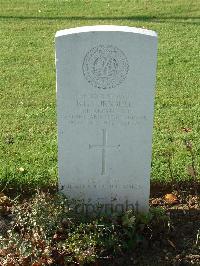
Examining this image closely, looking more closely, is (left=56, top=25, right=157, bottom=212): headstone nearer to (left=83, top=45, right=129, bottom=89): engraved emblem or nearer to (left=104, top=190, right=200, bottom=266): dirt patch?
(left=83, top=45, right=129, bottom=89): engraved emblem

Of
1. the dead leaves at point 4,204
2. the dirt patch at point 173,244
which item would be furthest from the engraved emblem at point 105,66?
the dead leaves at point 4,204

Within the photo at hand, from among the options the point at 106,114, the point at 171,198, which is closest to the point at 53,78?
the point at 171,198

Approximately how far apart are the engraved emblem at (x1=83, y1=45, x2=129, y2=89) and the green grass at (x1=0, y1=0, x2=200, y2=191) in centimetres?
133

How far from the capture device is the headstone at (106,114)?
12.7 feet

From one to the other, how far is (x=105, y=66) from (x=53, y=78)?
3749 mm

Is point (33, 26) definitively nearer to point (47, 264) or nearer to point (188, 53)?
point (188, 53)

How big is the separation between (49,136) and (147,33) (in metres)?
2.36

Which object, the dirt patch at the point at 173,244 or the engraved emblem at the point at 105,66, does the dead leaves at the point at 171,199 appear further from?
the engraved emblem at the point at 105,66

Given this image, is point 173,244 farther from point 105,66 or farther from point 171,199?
point 105,66

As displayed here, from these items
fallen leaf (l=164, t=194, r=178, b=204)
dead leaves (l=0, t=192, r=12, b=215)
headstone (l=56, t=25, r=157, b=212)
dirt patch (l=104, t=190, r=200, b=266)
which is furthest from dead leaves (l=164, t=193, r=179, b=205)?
dead leaves (l=0, t=192, r=12, b=215)

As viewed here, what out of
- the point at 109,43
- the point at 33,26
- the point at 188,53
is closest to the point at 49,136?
the point at 109,43

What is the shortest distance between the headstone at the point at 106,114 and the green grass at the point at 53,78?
2.17ft

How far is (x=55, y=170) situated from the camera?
5102 mm

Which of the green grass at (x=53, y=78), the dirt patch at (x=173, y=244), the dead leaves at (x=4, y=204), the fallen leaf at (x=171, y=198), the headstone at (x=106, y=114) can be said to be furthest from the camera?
the green grass at (x=53, y=78)
